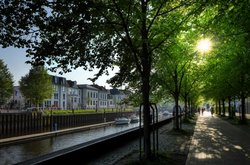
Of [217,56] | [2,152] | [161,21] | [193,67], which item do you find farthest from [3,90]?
[161,21]

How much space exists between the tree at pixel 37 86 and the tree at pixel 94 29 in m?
69.3

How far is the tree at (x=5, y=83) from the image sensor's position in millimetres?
75250

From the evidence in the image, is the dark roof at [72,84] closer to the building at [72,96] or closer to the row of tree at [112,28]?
the building at [72,96]

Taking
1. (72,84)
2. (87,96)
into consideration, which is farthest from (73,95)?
(87,96)

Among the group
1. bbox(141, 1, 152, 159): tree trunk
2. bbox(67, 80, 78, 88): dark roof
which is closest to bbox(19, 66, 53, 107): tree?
bbox(67, 80, 78, 88): dark roof

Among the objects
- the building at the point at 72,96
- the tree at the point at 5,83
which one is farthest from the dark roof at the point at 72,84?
the tree at the point at 5,83

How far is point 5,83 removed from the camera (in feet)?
249

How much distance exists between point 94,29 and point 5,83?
6963 centimetres

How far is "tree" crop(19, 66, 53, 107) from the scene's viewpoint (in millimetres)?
80688

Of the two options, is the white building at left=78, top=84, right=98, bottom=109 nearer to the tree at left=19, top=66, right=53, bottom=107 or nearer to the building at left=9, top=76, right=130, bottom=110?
the building at left=9, top=76, right=130, bottom=110

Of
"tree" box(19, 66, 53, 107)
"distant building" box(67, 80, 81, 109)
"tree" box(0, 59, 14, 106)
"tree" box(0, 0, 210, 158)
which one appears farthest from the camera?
"distant building" box(67, 80, 81, 109)

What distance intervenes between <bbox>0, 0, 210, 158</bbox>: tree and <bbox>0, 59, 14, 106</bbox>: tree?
66232 millimetres

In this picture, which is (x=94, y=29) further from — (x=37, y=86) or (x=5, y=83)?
(x=37, y=86)

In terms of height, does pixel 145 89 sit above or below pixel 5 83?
below
